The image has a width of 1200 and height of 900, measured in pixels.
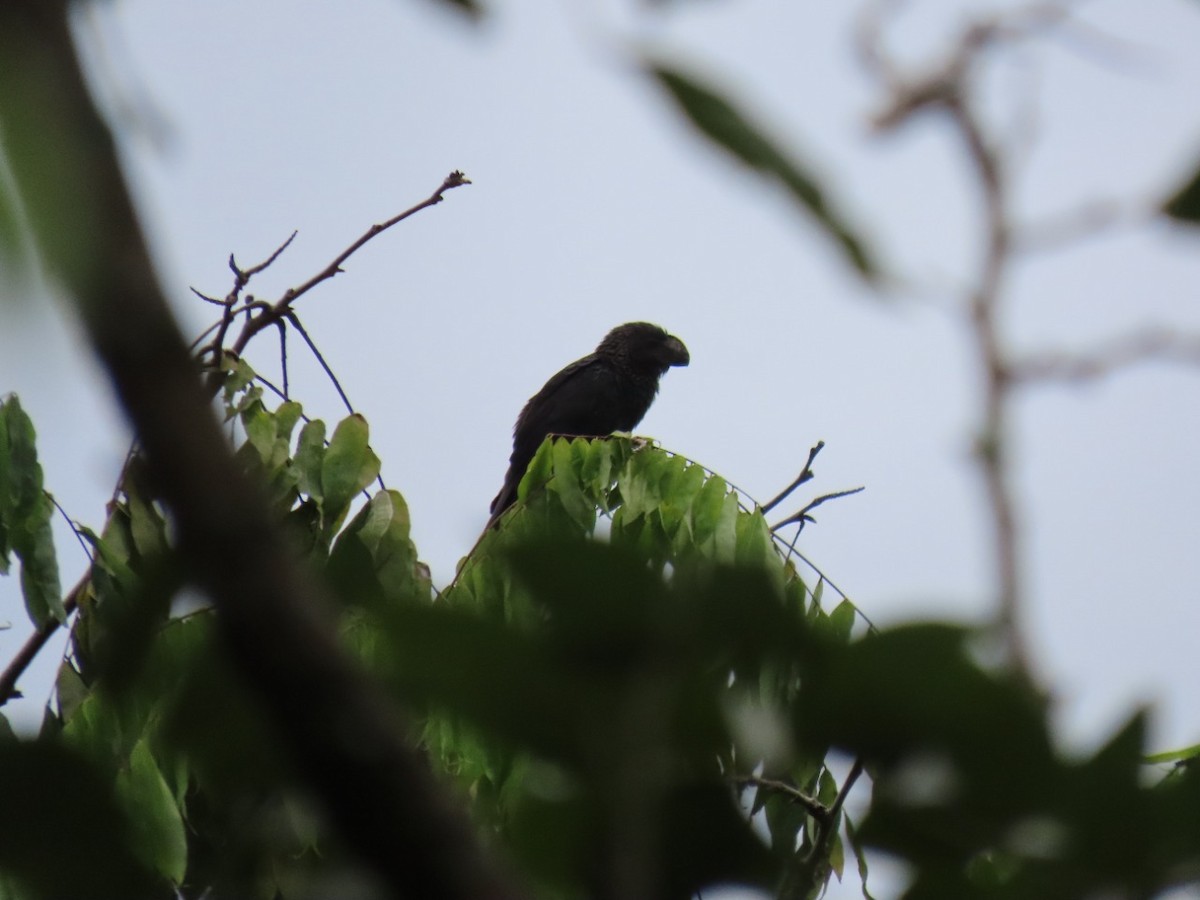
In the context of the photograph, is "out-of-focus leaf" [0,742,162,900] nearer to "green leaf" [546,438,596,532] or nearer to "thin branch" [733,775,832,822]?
"thin branch" [733,775,832,822]

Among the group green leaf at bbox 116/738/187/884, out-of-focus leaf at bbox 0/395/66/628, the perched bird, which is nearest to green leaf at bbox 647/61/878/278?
green leaf at bbox 116/738/187/884

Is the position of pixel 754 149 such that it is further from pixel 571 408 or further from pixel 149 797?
pixel 571 408

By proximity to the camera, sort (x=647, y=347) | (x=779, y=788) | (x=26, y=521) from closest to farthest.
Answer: (x=779, y=788) < (x=26, y=521) < (x=647, y=347)

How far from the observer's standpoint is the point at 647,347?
11516 millimetres

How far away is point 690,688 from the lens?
59 cm

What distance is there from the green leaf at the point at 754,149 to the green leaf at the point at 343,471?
3.08 metres

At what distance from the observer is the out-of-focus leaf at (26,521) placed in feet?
11.1

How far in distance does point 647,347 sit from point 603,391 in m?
0.83

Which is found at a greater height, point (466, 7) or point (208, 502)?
point (466, 7)

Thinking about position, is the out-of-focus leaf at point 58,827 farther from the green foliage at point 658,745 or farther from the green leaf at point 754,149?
the green leaf at point 754,149

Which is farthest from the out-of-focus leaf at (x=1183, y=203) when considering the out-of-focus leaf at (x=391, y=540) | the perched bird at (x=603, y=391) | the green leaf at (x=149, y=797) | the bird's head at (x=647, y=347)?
the bird's head at (x=647, y=347)

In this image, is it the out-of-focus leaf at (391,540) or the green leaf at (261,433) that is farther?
the green leaf at (261,433)

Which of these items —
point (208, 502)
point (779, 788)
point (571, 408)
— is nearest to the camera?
point (208, 502)

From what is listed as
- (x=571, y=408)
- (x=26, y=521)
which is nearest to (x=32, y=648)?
(x=26, y=521)
